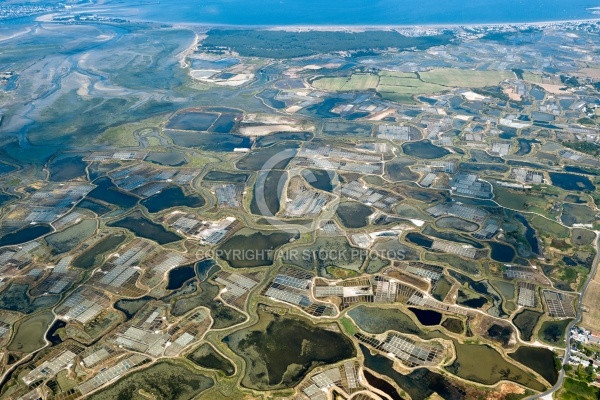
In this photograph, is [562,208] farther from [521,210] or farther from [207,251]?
[207,251]

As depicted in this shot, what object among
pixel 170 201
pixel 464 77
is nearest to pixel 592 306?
pixel 170 201

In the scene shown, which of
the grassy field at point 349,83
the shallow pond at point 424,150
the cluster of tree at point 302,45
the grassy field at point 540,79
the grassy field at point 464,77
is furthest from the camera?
the cluster of tree at point 302,45

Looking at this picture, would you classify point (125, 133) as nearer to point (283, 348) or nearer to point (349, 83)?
point (349, 83)

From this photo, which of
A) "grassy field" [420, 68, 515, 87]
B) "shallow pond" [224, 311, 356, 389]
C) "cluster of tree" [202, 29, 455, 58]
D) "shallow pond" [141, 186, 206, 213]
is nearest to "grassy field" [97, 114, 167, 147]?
"shallow pond" [141, 186, 206, 213]

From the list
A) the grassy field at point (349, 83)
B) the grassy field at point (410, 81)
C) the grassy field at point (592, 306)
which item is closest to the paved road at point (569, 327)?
the grassy field at point (592, 306)

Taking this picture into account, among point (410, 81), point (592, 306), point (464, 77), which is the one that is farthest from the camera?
point (464, 77)

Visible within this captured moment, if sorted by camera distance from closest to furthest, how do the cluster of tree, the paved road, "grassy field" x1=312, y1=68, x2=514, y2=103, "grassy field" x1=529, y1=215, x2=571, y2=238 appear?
1. the paved road
2. "grassy field" x1=529, y1=215, x2=571, y2=238
3. "grassy field" x1=312, y1=68, x2=514, y2=103
4. the cluster of tree

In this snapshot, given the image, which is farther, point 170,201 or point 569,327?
point 170,201

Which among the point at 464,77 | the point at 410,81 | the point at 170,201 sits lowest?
the point at 170,201

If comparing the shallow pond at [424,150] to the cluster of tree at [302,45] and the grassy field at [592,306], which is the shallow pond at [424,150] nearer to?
the grassy field at [592,306]

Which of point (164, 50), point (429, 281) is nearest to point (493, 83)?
point (429, 281)

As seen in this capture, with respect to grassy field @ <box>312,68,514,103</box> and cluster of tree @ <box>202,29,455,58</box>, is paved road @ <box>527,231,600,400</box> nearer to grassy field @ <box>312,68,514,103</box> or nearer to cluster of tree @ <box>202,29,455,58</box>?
grassy field @ <box>312,68,514,103</box>
